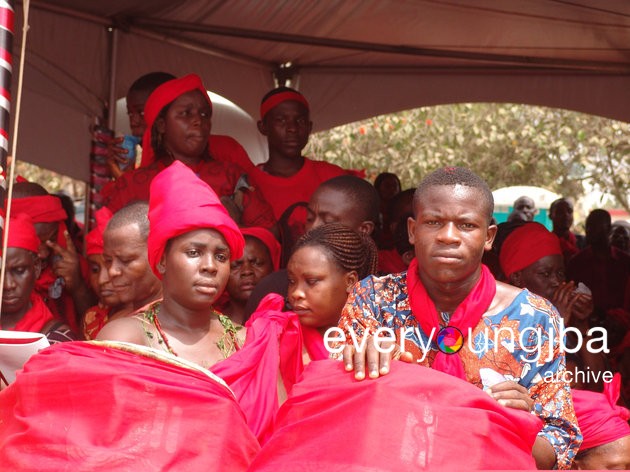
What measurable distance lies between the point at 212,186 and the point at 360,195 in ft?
3.38

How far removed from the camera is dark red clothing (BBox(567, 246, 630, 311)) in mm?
7641

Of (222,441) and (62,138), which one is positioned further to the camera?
(62,138)

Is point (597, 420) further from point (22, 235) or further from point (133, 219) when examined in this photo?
point (22, 235)

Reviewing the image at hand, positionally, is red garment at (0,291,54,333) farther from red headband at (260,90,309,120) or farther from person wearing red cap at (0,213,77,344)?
red headband at (260,90,309,120)

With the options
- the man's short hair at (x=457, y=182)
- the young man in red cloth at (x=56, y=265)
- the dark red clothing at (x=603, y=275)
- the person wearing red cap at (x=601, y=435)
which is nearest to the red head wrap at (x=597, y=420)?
the person wearing red cap at (x=601, y=435)

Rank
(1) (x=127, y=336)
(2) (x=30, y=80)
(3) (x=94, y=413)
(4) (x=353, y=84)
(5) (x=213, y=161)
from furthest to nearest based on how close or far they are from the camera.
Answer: (4) (x=353, y=84) → (2) (x=30, y=80) → (5) (x=213, y=161) → (1) (x=127, y=336) → (3) (x=94, y=413)

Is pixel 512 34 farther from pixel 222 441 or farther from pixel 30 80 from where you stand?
pixel 222 441

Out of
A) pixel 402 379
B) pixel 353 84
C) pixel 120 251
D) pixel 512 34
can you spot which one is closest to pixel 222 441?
pixel 402 379

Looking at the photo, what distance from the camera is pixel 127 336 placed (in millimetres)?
3641

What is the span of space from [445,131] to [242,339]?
14335mm

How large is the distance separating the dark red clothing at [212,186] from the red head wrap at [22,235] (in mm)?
763

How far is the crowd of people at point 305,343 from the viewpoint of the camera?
3043 mm

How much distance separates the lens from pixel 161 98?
5852mm

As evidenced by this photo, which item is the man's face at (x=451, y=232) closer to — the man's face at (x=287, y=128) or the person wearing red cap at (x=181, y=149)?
the person wearing red cap at (x=181, y=149)
